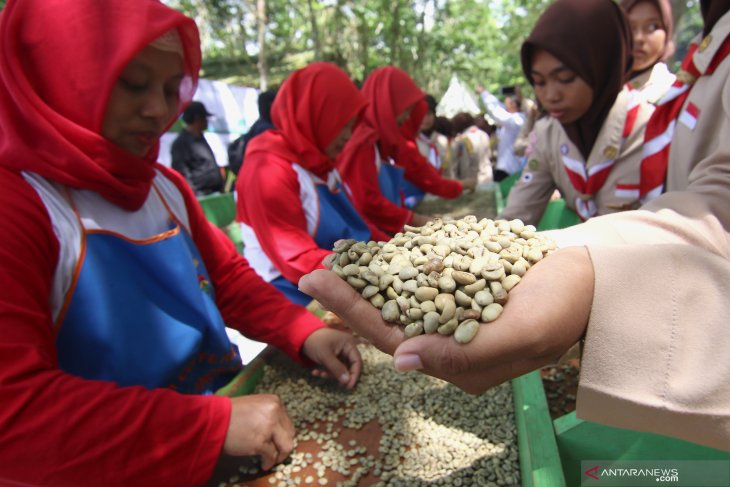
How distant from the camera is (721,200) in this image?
1.11m

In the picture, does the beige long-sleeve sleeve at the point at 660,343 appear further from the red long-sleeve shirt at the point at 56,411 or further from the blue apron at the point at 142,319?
the blue apron at the point at 142,319

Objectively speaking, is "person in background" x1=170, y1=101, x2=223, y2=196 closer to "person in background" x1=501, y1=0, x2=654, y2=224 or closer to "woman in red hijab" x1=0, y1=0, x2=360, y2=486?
"woman in red hijab" x1=0, y1=0, x2=360, y2=486

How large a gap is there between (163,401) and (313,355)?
672 millimetres

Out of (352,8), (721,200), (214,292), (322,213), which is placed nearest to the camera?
(721,200)

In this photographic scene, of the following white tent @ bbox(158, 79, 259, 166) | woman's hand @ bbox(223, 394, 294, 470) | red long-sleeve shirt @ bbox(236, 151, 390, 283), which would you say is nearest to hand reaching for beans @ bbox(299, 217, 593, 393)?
woman's hand @ bbox(223, 394, 294, 470)

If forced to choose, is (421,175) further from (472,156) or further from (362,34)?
(362,34)

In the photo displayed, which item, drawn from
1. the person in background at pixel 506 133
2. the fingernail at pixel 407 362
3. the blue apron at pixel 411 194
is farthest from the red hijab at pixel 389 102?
the fingernail at pixel 407 362

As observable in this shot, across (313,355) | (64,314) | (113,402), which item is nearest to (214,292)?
(313,355)

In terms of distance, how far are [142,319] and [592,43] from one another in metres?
2.32

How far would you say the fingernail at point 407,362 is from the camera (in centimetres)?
88

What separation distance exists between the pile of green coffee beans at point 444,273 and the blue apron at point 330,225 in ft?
4.68

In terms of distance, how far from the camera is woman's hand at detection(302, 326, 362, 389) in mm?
1727

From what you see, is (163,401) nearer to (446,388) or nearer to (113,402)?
(113,402)

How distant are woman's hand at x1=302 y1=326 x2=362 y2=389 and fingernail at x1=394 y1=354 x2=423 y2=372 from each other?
0.88 meters
